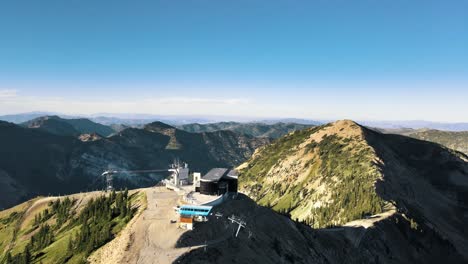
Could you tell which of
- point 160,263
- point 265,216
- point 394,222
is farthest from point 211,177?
point 394,222

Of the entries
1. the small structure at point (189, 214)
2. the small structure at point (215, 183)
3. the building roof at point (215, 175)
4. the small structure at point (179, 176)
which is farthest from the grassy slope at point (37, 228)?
the building roof at point (215, 175)

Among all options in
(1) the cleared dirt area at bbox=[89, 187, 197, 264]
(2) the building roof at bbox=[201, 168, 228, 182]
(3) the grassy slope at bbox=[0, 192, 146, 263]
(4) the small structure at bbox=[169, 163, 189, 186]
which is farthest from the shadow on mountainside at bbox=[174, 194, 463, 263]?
(4) the small structure at bbox=[169, 163, 189, 186]

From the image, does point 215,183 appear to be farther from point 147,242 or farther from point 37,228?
point 37,228

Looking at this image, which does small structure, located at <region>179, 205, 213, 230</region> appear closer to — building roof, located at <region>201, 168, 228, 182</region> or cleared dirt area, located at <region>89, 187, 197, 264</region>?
cleared dirt area, located at <region>89, 187, 197, 264</region>

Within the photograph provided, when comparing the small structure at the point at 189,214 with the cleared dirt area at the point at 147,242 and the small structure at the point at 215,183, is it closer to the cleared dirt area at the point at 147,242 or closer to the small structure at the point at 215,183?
the cleared dirt area at the point at 147,242

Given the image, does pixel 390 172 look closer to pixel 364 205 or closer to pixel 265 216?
pixel 364 205

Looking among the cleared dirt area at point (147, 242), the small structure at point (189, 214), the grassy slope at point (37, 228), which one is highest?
the small structure at point (189, 214)

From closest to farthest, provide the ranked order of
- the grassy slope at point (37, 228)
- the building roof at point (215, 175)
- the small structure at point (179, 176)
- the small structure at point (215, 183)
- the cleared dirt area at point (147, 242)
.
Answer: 1. the cleared dirt area at point (147, 242)
2. the grassy slope at point (37, 228)
3. the small structure at point (215, 183)
4. the building roof at point (215, 175)
5. the small structure at point (179, 176)
